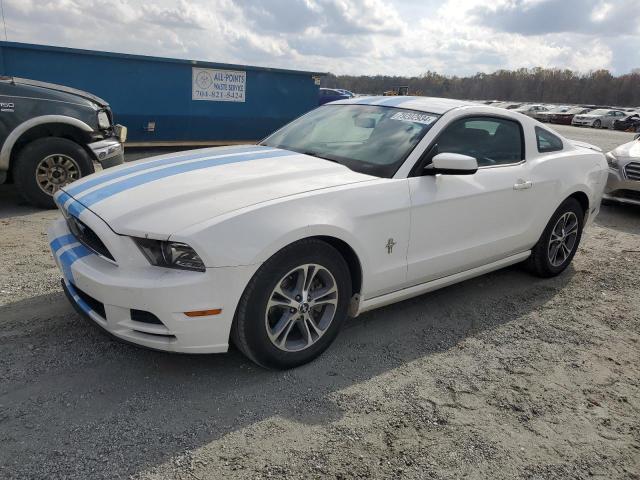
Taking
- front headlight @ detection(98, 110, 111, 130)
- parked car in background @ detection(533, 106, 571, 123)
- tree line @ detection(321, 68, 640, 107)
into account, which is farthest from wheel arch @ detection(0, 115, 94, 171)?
tree line @ detection(321, 68, 640, 107)

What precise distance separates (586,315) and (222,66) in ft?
31.7

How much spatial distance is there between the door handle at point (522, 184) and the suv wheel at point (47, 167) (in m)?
4.74

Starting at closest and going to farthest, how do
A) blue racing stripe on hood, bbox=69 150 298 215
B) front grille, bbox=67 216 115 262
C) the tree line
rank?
front grille, bbox=67 216 115 262 → blue racing stripe on hood, bbox=69 150 298 215 → the tree line

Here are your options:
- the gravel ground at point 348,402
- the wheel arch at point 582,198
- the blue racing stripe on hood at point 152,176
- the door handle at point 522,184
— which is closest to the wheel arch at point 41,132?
the gravel ground at point 348,402

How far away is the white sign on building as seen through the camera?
11320 mm

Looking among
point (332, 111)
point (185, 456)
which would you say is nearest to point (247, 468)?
point (185, 456)

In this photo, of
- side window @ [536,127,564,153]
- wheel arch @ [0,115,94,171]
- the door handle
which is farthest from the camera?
wheel arch @ [0,115,94,171]

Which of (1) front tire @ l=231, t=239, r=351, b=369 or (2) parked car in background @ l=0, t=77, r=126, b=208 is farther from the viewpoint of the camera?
(2) parked car in background @ l=0, t=77, r=126, b=208

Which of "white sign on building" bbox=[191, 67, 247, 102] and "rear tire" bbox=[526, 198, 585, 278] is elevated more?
"white sign on building" bbox=[191, 67, 247, 102]

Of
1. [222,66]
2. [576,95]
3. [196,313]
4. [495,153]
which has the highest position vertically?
[576,95]

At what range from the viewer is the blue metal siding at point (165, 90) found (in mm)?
9570

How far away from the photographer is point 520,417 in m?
2.73

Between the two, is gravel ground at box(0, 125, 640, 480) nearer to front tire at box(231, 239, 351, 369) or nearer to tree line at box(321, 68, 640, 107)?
front tire at box(231, 239, 351, 369)

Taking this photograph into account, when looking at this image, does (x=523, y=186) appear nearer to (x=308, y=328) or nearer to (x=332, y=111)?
(x=332, y=111)
